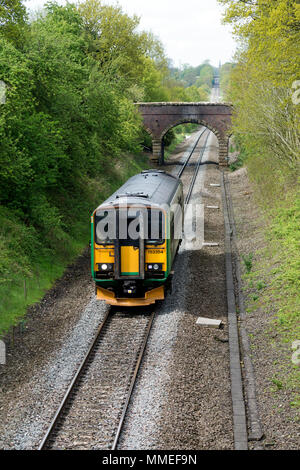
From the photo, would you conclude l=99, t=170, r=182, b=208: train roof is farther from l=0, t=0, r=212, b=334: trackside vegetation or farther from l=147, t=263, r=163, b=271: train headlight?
l=0, t=0, r=212, b=334: trackside vegetation

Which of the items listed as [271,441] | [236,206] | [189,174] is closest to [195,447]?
[271,441]

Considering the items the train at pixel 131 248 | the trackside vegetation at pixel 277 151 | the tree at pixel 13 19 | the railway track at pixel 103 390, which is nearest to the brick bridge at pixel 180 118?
the trackside vegetation at pixel 277 151

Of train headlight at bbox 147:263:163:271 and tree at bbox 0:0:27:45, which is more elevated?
tree at bbox 0:0:27:45

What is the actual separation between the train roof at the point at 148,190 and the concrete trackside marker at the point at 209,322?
11.7ft

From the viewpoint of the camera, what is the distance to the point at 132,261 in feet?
47.0

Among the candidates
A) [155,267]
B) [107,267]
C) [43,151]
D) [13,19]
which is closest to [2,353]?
[107,267]

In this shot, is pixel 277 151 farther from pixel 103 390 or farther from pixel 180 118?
pixel 180 118

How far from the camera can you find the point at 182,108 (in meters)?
49.2

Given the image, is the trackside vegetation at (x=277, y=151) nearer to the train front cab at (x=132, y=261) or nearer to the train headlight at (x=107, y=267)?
the train front cab at (x=132, y=261)

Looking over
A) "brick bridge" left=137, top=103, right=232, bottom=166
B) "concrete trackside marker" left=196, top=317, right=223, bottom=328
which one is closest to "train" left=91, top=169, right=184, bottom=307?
"concrete trackside marker" left=196, top=317, right=223, bottom=328

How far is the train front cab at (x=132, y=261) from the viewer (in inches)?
561

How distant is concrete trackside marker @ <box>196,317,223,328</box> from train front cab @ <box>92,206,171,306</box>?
1497mm

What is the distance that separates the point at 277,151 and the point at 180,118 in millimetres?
23282

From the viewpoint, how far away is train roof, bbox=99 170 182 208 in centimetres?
1503
